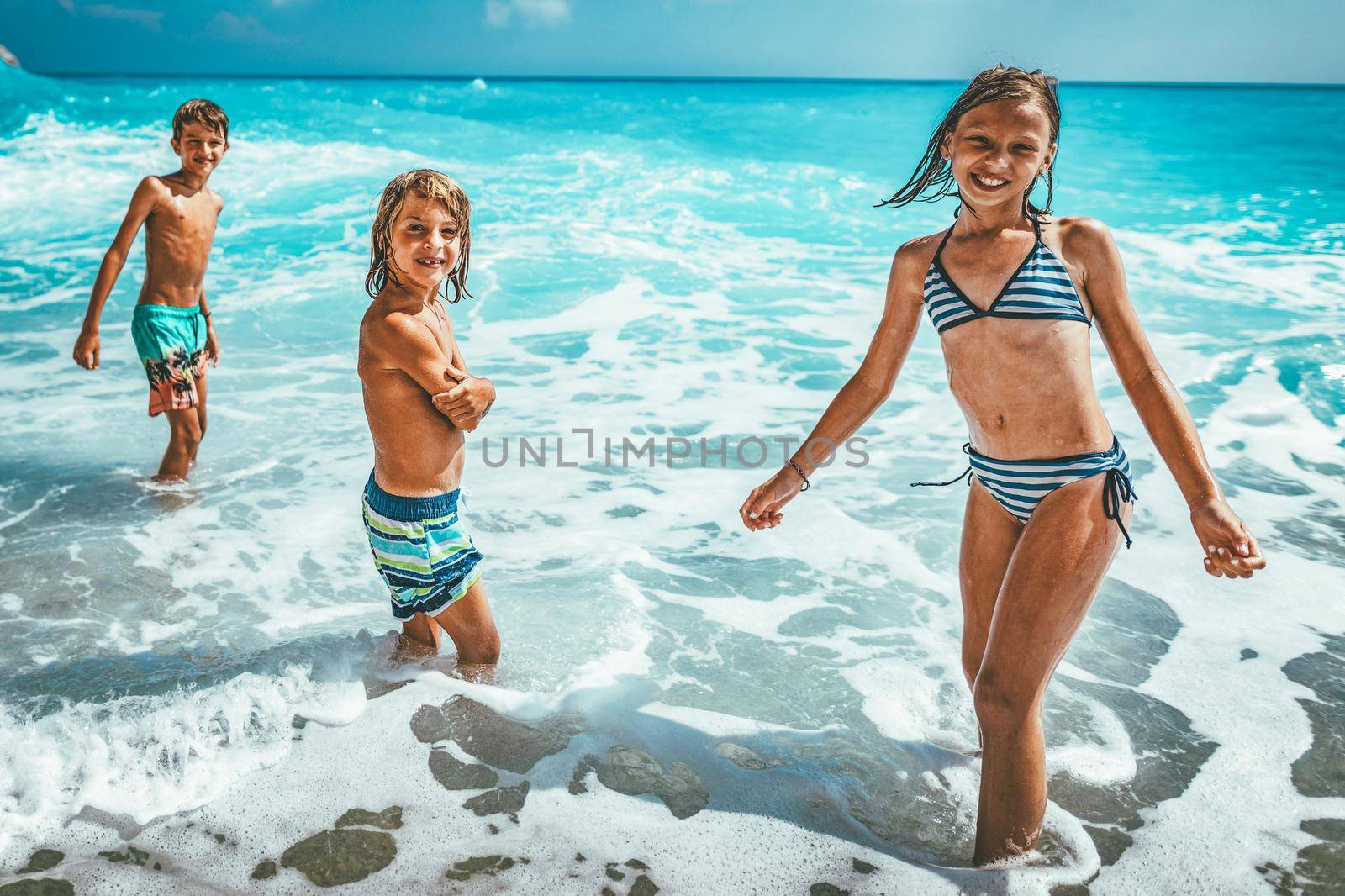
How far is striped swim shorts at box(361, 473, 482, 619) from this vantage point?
292 centimetres

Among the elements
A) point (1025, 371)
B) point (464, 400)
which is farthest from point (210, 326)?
point (1025, 371)

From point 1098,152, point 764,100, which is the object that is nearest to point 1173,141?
point 1098,152

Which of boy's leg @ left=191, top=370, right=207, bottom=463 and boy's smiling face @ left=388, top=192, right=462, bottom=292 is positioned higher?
boy's smiling face @ left=388, top=192, right=462, bottom=292

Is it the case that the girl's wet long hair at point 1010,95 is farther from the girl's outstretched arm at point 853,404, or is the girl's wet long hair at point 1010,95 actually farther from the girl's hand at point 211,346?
the girl's hand at point 211,346

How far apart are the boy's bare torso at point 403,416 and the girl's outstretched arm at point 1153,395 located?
1728 millimetres

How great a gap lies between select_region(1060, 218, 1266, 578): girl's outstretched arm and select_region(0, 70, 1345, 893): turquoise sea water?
0.98m

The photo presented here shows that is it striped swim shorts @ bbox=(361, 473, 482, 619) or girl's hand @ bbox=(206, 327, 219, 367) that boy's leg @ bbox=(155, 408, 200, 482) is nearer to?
girl's hand @ bbox=(206, 327, 219, 367)

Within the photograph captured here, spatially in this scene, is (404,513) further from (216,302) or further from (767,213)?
(767,213)

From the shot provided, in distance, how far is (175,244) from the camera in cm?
468

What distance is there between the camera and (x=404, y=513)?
2912 millimetres

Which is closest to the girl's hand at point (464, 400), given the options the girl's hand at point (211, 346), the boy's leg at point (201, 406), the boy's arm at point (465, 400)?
the boy's arm at point (465, 400)

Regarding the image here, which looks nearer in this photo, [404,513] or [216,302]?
[404,513]

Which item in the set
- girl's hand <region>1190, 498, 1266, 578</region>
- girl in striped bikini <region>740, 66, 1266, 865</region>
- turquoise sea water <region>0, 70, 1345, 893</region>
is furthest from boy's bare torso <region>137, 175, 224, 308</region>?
girl's hand <region>1190, 498, 1266, 578</region>

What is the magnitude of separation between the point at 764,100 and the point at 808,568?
148 ft
